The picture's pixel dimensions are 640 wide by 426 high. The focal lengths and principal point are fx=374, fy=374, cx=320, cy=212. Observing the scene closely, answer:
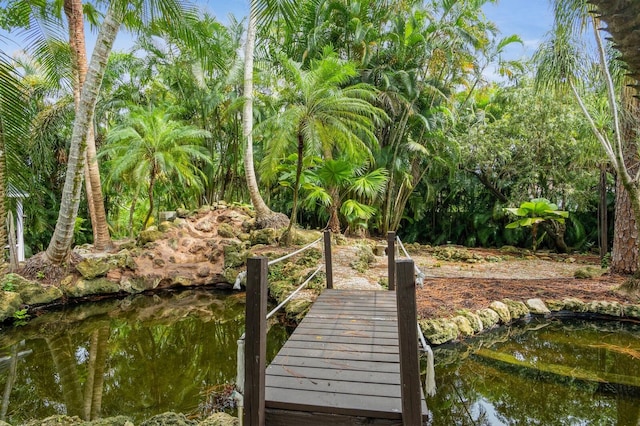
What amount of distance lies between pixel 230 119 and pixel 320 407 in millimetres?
13505

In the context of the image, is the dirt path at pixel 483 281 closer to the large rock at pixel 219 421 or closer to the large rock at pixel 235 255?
the large rock at pixel 235 255

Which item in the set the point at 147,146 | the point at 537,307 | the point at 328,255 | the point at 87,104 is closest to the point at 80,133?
the point at 87,104

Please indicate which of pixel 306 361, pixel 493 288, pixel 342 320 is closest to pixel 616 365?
pixel 493 288

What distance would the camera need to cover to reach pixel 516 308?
19.3 feet

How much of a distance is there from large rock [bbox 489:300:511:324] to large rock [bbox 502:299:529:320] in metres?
0.08

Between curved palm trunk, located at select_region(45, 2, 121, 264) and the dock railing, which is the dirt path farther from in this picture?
curved palm trunk, located at select_region(45, 2, 121, 264)

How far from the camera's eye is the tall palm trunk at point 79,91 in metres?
7.88

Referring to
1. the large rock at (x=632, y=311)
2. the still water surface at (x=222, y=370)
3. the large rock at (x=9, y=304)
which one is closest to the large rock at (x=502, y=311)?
the still water surface at (x=222, y=370)

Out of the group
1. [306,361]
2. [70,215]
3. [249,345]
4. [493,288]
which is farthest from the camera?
[70,215]

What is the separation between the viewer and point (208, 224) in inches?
434

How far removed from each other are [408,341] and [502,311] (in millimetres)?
4396

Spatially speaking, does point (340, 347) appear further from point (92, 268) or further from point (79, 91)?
point (79, 91)

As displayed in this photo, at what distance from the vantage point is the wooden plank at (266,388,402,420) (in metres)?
2.32

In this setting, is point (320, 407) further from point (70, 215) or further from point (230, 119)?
point (230, 119)
